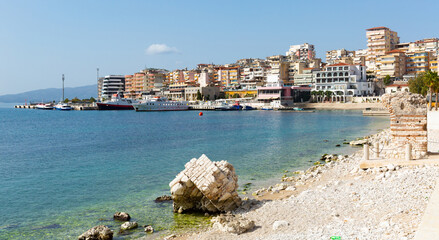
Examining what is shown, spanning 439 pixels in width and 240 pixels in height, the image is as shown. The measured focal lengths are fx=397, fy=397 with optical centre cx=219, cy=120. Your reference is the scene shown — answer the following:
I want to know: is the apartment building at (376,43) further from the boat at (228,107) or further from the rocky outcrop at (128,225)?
the rocky outcrop at (128,225)

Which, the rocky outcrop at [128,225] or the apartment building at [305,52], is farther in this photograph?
the apartment building at [305,52]

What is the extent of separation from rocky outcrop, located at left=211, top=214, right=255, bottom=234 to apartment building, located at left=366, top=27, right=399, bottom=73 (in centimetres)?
13098

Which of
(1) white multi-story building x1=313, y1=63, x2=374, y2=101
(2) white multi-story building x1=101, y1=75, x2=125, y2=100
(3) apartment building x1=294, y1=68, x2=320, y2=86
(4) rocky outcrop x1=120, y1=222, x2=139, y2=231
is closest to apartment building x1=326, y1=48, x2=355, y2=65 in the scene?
(3) apartment building x1=294, y1=68, x2=320, y2=86

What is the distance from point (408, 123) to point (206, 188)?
987cm

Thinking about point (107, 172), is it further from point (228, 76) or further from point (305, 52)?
point (305, 52)

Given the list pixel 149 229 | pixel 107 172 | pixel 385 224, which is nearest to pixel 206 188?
pixel 149 229

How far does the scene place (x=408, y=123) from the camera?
57.4 ft

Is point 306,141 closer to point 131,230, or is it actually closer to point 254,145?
point 254,145

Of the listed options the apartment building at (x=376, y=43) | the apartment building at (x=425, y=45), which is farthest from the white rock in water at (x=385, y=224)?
the apartment building at (x=425, y=45)

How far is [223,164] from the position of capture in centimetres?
1459

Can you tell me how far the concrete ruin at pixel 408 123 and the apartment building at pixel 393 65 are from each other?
111 m

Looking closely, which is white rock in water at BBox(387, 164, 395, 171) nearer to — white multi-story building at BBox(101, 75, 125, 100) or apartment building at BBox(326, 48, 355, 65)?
apartment building at BBox(326, 48, 355, 65)

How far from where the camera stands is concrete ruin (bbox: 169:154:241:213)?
539 inches

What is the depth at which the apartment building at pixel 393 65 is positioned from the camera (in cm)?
11875
